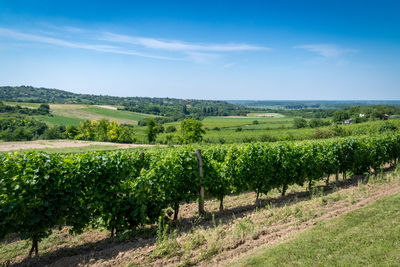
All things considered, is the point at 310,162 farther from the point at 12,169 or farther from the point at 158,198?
the point at 12,169

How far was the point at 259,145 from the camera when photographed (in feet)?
35.5

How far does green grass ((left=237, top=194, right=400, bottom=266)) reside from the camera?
4.88m

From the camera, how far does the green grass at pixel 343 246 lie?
4883 millimetres

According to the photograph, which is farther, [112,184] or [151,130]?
[151,130]

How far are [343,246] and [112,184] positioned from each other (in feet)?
20.3

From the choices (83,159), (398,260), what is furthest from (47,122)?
(398,260)

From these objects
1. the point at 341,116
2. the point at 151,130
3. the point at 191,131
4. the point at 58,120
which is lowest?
the point at 151,130

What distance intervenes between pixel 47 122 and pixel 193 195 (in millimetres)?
106847

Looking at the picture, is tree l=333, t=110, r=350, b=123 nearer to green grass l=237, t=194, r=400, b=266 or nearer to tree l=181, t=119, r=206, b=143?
tree l=181, t=119, r=206, b=143

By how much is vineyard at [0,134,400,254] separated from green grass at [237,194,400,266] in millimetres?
3517

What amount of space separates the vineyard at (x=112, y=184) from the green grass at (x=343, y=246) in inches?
138

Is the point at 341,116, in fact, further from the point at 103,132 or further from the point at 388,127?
the point at 103,132

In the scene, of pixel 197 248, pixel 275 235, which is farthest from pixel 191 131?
pixel 197 248

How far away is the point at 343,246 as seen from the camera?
5426 mm
